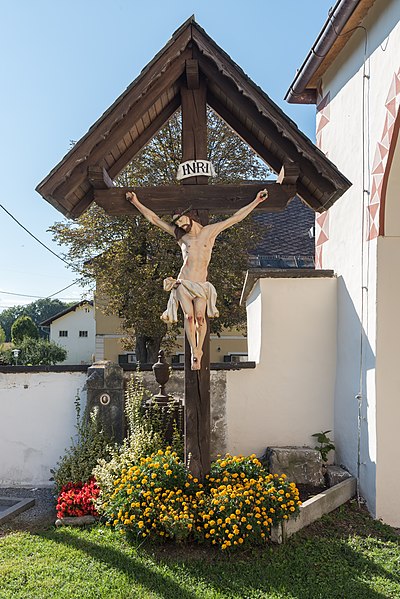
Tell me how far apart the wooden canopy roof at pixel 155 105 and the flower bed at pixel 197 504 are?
8.41 feet

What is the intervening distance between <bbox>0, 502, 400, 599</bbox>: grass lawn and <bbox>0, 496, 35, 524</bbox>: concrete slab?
554 millimetres

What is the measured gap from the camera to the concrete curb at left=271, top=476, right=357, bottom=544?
4.55 m

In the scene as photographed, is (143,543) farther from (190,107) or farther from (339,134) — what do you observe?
(339,134)

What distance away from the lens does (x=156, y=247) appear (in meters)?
13.5

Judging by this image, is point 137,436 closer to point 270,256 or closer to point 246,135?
point 246,135

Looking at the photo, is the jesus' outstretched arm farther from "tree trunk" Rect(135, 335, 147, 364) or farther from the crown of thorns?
"tree trunk" Rect(135, 335, 147, 364)

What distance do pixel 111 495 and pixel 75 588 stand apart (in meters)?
1.11

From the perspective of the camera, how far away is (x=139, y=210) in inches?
189

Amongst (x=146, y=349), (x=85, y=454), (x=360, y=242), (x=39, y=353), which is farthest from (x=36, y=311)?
(x=360, y=242)

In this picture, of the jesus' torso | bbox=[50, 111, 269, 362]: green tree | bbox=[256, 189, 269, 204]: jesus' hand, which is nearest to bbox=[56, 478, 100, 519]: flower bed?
the jesus' torso

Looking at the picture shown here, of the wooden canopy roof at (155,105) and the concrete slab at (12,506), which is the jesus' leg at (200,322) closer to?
the wooden canopy roof at (155,105)

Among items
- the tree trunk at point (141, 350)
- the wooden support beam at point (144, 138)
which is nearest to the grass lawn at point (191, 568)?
the wooden support beam at point (144, 138)

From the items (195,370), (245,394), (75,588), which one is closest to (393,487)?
(245,394)

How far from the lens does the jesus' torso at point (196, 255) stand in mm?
4664
